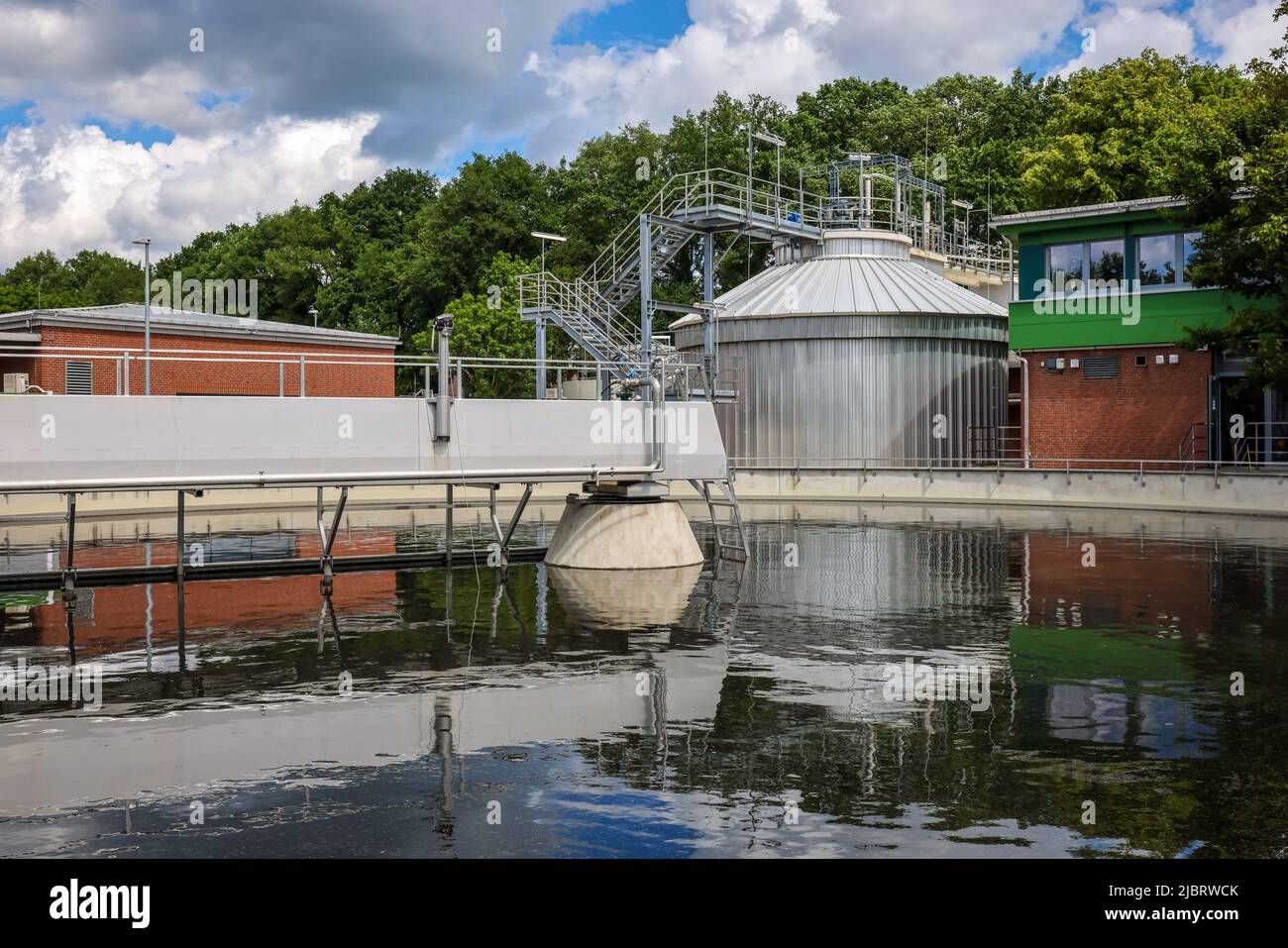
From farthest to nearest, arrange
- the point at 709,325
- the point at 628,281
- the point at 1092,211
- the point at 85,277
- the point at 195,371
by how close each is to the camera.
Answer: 1. the point at 85,277
2. the point at 195,371
3. the point at 628,281
4. the point at 709,325
5. the point at 1092,211

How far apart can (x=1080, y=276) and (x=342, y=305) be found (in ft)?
201

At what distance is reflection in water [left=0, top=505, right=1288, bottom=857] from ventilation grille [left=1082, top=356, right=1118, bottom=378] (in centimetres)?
2113

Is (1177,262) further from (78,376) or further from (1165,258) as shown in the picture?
(78,376)

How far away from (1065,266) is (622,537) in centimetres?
2517

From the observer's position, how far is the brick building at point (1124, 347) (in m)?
39.2

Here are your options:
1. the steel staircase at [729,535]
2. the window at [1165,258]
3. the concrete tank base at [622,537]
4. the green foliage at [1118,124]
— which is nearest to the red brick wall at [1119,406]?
the window at [1165,258]

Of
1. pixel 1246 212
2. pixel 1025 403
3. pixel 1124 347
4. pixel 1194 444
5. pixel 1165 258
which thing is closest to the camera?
pixel 1246 212

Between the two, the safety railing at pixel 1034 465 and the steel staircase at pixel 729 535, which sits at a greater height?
the safety railing at pixel 1034 465

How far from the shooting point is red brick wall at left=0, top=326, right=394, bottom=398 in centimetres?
4400

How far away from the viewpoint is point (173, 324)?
4625 cm

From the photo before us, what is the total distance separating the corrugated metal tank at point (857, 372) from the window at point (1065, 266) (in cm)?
459

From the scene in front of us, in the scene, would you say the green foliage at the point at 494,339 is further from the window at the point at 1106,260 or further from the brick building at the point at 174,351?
the window at the point at 1106,260

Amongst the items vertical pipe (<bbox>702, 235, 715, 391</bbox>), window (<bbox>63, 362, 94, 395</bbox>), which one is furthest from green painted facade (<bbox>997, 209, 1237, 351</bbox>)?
window (<bbox>63, 362, 94, 395</bbox>)

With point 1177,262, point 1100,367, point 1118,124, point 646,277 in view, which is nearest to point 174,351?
point 646,277
